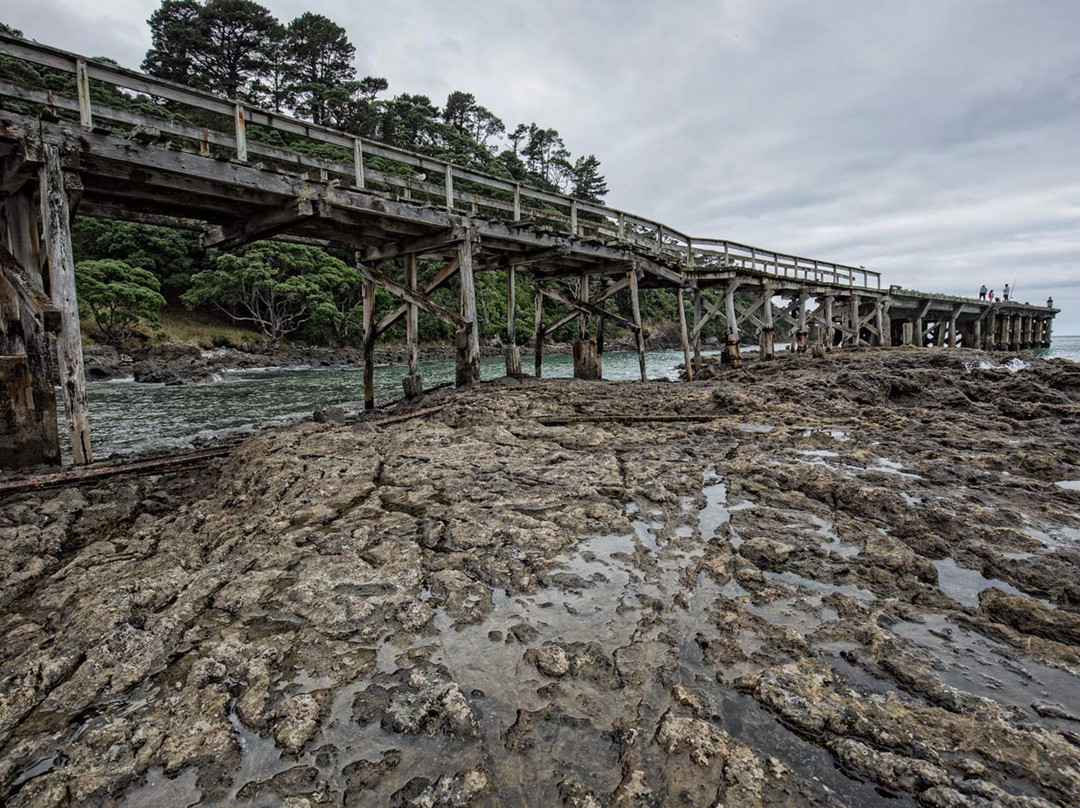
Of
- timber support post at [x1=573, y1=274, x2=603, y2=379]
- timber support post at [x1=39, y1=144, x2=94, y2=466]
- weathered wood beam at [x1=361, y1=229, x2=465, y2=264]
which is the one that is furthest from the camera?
timber support post at [x1=573, y1=274, x2=603, y2=379]

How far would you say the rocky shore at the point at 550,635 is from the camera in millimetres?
1645

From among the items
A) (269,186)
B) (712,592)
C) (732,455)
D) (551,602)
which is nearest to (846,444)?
(732,455)

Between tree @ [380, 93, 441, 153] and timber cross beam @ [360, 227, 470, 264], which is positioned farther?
tree @ [380, 93, 441, 153]

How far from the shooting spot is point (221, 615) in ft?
8.41

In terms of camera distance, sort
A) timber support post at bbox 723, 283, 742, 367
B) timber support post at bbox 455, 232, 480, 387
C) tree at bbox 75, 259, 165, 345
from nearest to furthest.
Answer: timber support post at bbox 455, 232, 480, 387 → timber support post at bbox 723, 283, 742, 367 → tree at bbox 75, 259, 165, 345

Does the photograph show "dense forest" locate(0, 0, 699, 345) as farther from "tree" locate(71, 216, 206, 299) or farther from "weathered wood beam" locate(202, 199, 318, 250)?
"weathered wood beam" locate(202, 199, 318, 250)

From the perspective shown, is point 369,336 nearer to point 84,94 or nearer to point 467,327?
point 467,327

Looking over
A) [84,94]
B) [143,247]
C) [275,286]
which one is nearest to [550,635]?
[84,94]

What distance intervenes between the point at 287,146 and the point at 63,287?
44.9m

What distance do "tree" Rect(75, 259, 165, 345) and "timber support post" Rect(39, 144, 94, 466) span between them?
2345 cm

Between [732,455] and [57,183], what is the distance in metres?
7.50

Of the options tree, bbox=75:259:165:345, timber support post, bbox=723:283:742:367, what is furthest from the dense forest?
timber support post, bbox=723:283:742:367

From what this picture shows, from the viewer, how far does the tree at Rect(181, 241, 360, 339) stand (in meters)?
29.4

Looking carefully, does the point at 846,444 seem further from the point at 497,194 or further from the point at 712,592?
the point at 497,194
